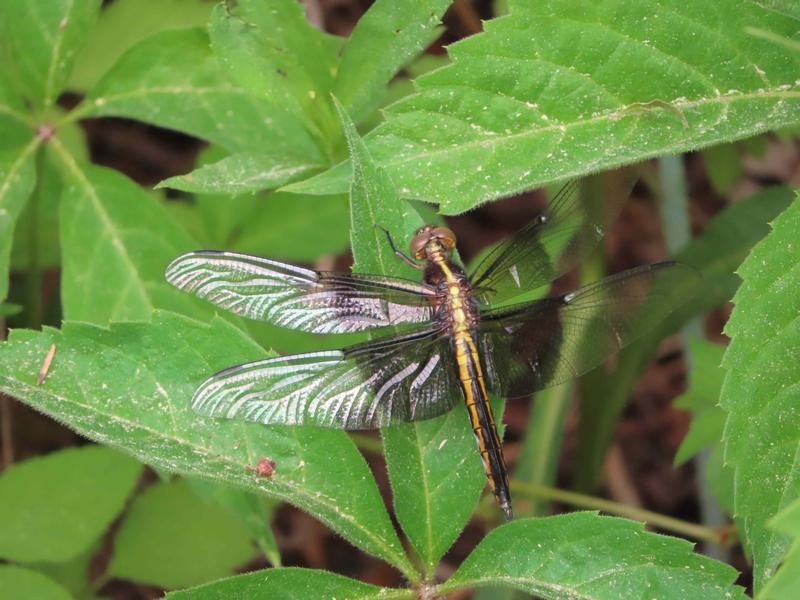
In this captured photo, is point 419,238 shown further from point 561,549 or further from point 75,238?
point 75,238

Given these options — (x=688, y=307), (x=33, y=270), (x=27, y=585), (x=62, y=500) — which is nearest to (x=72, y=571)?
(x=62, y=500)

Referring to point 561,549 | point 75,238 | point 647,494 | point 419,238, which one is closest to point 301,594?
point 561,549

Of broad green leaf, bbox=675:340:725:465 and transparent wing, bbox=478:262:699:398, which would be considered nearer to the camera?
transparent wing, bbox=478:262:699:398

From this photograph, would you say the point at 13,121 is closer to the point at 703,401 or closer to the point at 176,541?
the point at 176,541

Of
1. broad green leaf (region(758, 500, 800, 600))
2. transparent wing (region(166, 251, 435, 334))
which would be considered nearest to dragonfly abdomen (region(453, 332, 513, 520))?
transparent wing (region(166, 251, 435, 334))

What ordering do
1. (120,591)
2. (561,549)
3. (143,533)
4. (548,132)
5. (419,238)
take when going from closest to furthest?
(561,549), (548,132), (419,238), (143,533), (120,591)

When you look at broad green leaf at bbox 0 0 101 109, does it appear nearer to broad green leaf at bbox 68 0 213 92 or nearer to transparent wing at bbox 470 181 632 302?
broad green leaf at bbox 68 0 213 92
